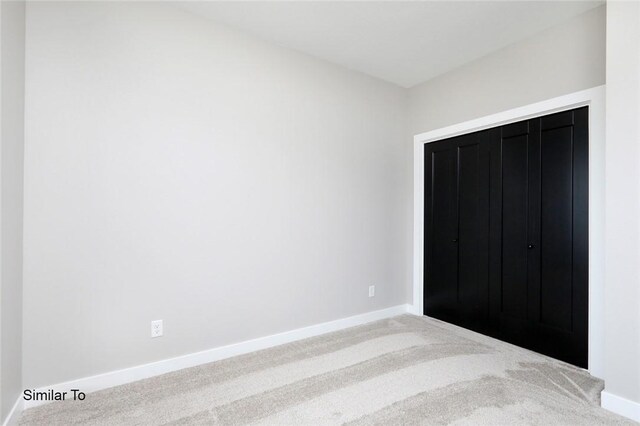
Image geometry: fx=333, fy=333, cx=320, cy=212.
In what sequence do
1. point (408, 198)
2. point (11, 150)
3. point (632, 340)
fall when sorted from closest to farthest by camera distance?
point (11, 150), point (632, 340), point (408, 198)

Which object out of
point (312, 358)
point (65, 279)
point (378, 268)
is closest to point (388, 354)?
point (312, 358)

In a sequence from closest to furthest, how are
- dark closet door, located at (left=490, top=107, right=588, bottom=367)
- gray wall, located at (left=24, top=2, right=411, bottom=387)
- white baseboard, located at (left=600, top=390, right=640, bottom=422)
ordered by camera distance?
white baseboard, located at (left=600, top=390, right=640, bottom=422), gray wall, located at (left=24, top=2, right=411, bottom=387), dark closet door, located at (left=490, top=107, right=588, bottom=367)

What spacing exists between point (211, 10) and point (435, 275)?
Answer: 3109 mm

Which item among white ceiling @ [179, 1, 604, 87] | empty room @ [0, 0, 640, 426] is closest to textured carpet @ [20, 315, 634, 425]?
empty room @ [0, 0, 640, 426]

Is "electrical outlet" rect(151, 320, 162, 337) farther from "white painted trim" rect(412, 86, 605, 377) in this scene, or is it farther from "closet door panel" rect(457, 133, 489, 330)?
"white painted trim" rect(412, 86, 605, 377)

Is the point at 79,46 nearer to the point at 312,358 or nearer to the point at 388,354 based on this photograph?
the point at 312,358

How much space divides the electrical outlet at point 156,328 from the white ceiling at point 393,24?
2.21 meters

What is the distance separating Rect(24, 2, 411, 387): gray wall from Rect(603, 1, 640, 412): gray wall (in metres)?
1.92

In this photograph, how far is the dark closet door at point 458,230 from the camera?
3.09 meters

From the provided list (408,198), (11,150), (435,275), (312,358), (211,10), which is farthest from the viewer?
(408,198)

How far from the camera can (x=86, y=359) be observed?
205 centimetres

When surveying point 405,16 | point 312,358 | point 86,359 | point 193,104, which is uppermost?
point 405,16

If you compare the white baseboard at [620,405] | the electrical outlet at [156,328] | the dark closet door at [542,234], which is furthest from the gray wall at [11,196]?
the dark closet door at [542,234]

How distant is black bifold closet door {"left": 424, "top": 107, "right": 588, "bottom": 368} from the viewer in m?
2.46
